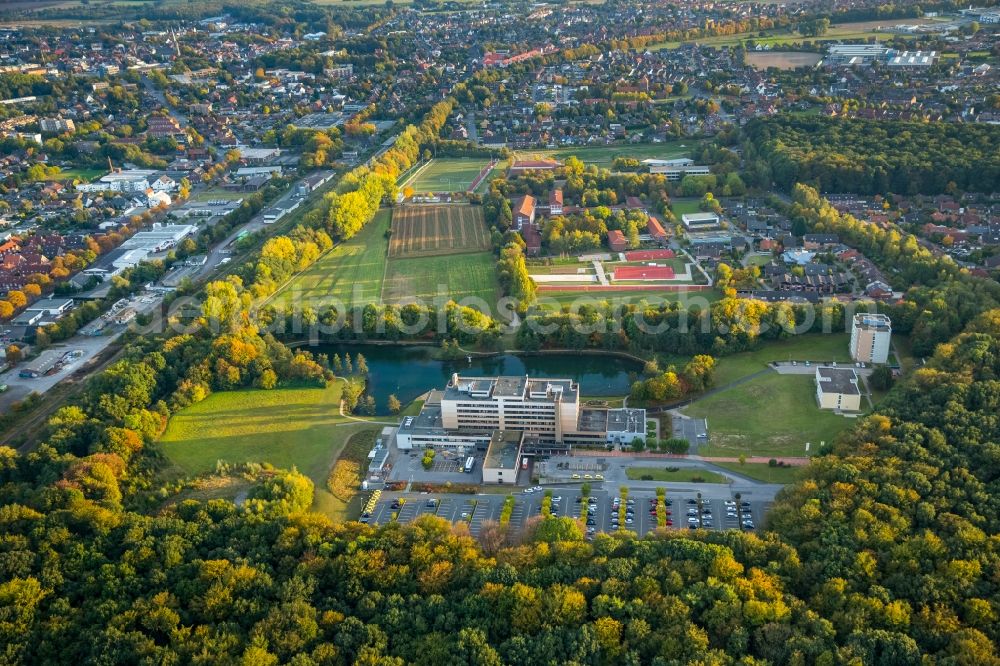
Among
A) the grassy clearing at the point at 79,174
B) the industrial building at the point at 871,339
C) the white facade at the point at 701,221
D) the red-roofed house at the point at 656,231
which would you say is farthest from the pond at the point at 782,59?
the grassy clearing at the point at 79,174

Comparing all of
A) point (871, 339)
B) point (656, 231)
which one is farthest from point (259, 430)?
point (656, 231)

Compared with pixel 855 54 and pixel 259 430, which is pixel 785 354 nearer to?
pixel 259 430

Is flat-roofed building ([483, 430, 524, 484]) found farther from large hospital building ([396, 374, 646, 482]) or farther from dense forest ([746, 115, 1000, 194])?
dense forest ([746, 115, 1000, 194])

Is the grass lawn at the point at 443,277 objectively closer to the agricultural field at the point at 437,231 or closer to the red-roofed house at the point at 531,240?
the agricultural field at the point at 437,231

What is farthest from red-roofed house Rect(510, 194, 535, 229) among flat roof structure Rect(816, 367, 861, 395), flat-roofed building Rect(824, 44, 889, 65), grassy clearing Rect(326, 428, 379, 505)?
flat-roofed building Rect(824, 44, 889, 65)

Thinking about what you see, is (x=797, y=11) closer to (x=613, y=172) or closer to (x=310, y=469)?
(x=613, y=172)

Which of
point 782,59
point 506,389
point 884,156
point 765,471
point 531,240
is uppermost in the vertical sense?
point 782,59

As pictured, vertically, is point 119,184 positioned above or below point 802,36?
below

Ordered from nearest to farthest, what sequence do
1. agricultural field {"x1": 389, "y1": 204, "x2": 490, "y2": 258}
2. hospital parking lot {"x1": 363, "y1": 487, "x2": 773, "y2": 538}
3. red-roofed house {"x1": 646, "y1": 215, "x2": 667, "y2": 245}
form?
hospital parking lot {"x1": 363, "y1": 487, "x2": 773, "y2": 538}
red-roofed house {"x1": 646, "y1": 215, "x2": 667, "y2": 245}
agricultural field {"x1": 389, "y1": 204, "x2": 490, "y2": 258}
